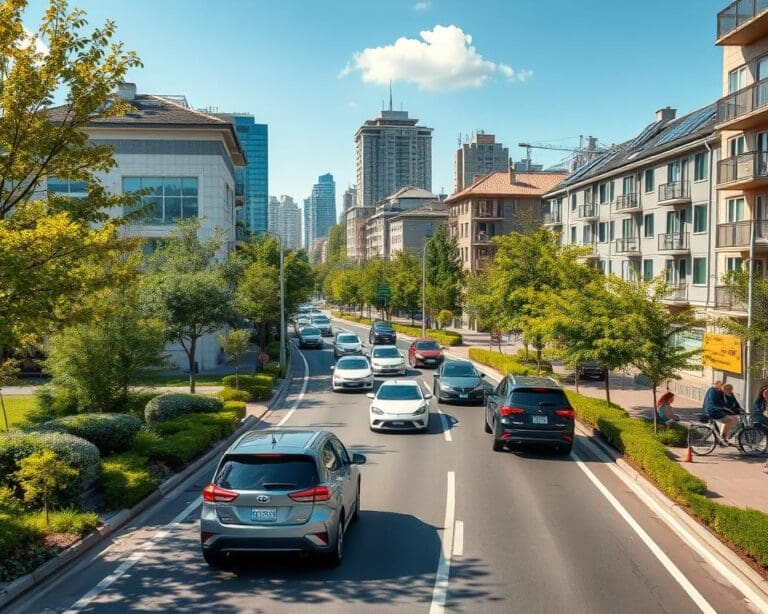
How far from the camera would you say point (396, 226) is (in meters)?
128

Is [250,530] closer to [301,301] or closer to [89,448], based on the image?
[89,448]

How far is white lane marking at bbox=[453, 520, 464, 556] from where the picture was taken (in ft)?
34.2

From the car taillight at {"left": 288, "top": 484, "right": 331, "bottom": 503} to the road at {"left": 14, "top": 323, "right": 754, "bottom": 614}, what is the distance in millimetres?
999

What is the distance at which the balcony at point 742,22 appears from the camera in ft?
87.9

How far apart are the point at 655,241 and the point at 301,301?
2284 cm

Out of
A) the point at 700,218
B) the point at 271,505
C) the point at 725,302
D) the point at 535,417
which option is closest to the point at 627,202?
the point at 700,218

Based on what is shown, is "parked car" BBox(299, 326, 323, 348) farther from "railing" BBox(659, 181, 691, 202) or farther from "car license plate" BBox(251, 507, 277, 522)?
"car license plate" BBox(251, 507, 277, 522)

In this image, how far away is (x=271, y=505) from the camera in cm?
A: 918

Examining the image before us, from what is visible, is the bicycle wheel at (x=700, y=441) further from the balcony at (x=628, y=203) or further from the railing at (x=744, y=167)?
the balcony at (x=628, y=203)

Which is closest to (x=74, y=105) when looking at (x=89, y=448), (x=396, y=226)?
(x=89, y=448)

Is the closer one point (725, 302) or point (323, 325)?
point (725, 302)

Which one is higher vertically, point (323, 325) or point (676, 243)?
point (676, 243)

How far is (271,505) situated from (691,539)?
255 inches

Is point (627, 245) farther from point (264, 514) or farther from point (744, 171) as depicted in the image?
point (264, 514)
